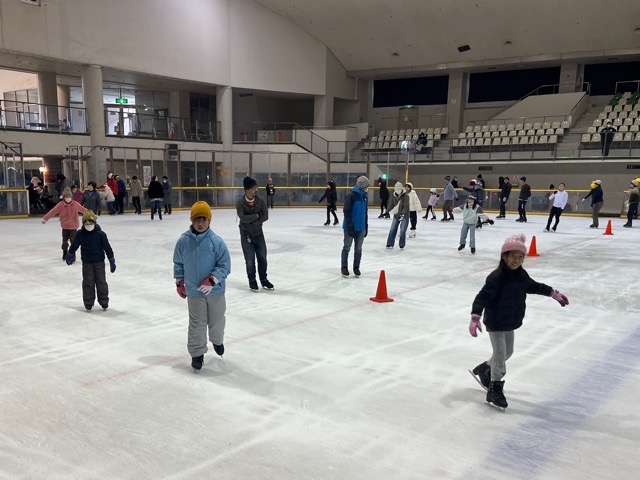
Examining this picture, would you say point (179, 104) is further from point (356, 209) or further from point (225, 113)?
point (356, 209)

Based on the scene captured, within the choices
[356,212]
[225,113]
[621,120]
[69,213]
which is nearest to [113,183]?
[225,113]

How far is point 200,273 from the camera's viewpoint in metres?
3.81

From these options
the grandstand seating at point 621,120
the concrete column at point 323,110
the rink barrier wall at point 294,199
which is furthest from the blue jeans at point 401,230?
the concrete column at point 323,110

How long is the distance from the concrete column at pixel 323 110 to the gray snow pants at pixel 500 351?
28085 mm

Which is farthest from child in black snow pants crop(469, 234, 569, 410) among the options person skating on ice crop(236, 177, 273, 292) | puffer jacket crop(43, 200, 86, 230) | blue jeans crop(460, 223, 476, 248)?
puffer jacket crop(43, 200, 86, 230)

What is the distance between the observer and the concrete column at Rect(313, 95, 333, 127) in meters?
30.2

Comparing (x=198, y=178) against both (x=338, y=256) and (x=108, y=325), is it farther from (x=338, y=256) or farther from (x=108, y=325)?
(x=108, y=325)

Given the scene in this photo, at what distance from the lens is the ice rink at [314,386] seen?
106 inches

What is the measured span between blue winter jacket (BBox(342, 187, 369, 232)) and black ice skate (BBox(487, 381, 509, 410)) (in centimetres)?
422

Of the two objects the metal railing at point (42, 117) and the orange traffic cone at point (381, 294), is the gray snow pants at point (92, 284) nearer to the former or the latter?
the orange traffic cone at point (381, 294)

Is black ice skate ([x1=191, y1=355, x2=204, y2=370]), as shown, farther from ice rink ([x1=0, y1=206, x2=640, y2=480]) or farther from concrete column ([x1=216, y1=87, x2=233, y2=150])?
concrete column ([x1=216, y1=87, x2=233, y2=150])

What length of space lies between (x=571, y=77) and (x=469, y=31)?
266 inches

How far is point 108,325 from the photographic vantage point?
16.9ft

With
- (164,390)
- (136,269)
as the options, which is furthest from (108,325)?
(136,269)
